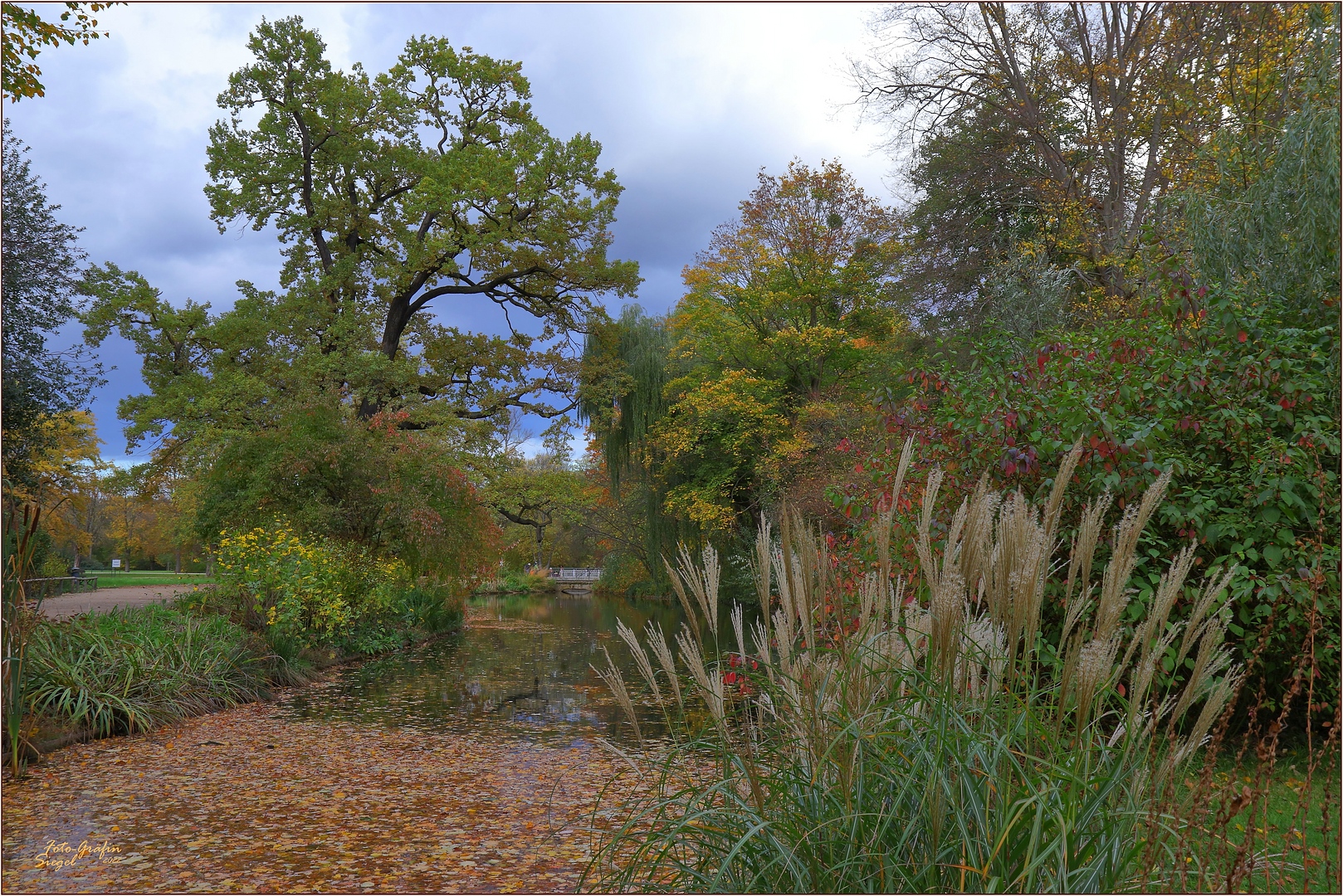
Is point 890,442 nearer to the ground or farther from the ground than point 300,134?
nearer to the ground

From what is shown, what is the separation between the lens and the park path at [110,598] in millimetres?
13938

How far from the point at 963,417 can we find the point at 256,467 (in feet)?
36.8

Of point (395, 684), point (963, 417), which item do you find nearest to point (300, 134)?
point (395, 684)

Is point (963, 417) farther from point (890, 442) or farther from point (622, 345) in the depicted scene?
point (622, 345)

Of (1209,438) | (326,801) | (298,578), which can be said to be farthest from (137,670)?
(1209,438)

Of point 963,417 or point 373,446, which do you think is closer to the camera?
point 963,417

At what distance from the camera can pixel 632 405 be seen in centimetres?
2100

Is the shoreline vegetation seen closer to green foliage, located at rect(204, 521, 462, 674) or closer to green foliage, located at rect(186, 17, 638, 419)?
green foliage, located at rect(204, 521, 462, 674)

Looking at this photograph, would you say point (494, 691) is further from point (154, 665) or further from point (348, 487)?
point (348, 487)

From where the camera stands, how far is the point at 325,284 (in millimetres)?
17859

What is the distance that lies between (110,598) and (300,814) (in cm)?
1574
